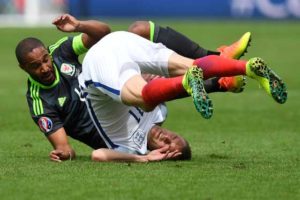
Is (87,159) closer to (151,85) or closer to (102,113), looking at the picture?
(102,113)

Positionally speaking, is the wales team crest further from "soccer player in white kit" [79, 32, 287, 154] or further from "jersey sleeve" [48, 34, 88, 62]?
"soccer player in white kit" [79, 32, 287, 154]

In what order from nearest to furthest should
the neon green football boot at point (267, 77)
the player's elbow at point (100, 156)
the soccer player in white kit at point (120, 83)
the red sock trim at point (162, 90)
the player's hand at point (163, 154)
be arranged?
the red sock trim at point (162, 90)
the neon green football boot at point (267, 77)
the soccer player in white kit at point (120, 83)
the player's elbow at point (100, 156)
the player's hand at point (163, 154)

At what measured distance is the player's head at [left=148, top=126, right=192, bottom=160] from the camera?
9703 millimetres

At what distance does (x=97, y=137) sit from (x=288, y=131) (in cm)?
346

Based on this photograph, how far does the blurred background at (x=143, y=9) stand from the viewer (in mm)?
38906

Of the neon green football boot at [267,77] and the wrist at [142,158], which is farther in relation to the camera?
the wrist at [142,158]

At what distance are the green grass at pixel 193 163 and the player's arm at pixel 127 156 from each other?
6.0 inches

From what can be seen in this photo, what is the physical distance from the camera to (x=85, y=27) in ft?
32.5

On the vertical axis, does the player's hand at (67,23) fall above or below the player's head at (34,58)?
above

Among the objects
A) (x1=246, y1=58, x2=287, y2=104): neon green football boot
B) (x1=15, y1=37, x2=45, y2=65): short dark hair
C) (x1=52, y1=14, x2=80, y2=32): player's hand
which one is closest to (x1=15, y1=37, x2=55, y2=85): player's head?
(x1=15, y1=37, x2=45, y2=65): short dark hair

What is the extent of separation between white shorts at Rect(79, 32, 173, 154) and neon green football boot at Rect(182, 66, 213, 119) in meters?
0.77

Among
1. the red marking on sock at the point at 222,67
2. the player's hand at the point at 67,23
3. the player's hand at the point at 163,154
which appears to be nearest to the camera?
the red marking on sock at the point at 222,67

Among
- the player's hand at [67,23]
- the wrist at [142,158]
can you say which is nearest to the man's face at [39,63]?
the player's hand at [67,23]

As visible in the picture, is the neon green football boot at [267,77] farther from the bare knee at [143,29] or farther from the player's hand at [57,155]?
the player's hand at [57,155]
